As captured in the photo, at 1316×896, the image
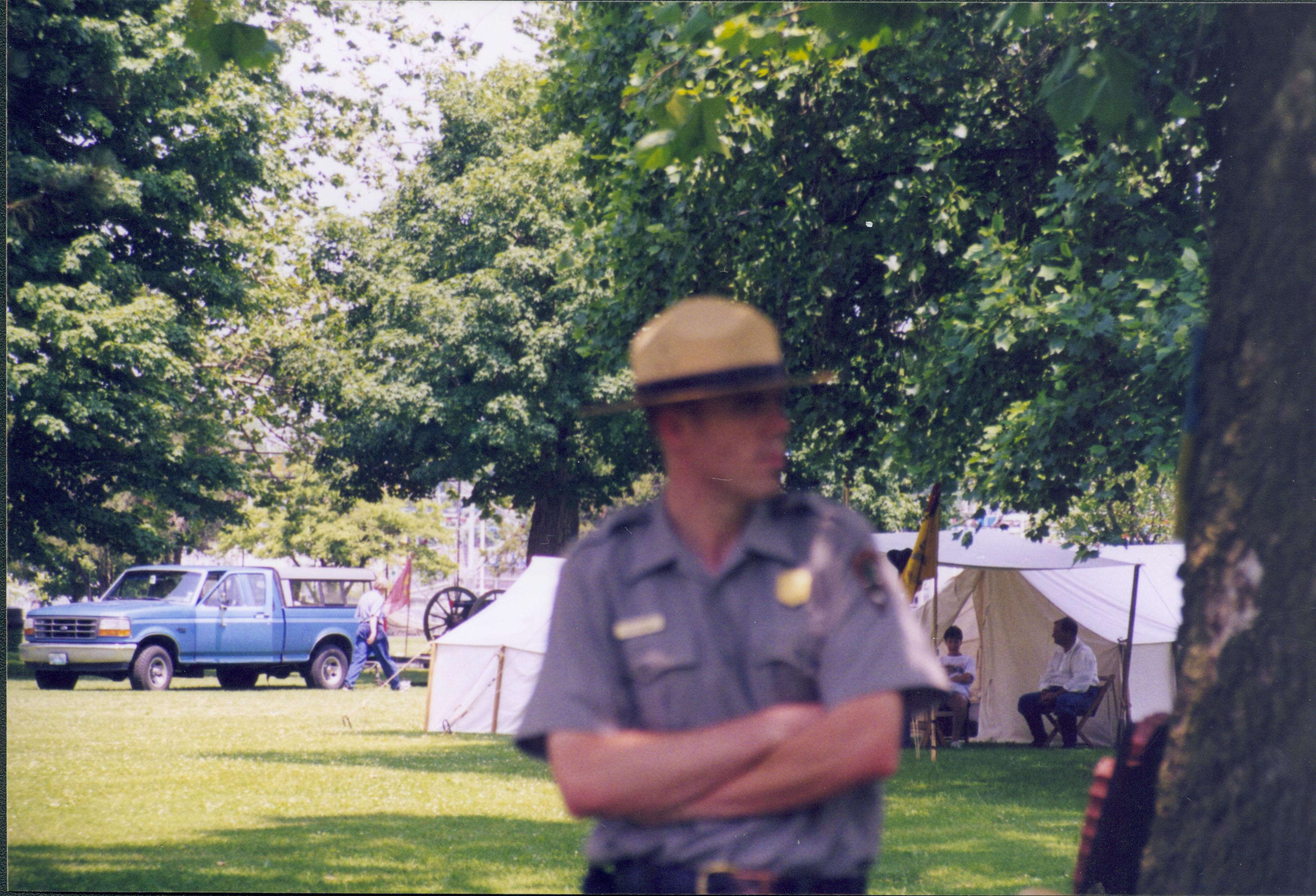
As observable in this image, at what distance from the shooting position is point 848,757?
1.96 metres

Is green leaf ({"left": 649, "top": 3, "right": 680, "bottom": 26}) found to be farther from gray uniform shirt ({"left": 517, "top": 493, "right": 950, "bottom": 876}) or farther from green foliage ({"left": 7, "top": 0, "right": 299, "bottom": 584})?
green foliage ({"left": 7, "top": 0, "right": 299, "bottom": 584})

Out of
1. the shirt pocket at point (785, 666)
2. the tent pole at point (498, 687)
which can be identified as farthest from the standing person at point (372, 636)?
the shirt pocket at point (785, 666)

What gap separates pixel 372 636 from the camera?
23.6m

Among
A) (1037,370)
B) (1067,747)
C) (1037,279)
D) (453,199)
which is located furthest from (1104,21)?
(453,199)

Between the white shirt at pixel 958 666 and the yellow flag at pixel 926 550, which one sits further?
the white shirt at pixel 958 666

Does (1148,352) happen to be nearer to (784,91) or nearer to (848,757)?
(784,91)

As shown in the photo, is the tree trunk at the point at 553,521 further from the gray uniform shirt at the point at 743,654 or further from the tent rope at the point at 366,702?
the gray uniform shirt at the point at 743,654

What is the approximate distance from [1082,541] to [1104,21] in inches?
192

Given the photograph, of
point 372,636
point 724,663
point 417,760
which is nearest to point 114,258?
point 372,636

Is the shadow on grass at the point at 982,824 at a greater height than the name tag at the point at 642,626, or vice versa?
the name tag at the point at 642,626

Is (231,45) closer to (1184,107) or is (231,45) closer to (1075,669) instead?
(1184,107)

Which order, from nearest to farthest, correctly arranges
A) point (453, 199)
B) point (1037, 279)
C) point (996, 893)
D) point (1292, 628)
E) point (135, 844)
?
point (1292, 628) < point (996, 893) < point (135, 844) < point (1037, 279) < point (453, 199)

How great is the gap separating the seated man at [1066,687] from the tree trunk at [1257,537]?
13.4 meters

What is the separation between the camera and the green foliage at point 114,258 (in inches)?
823
